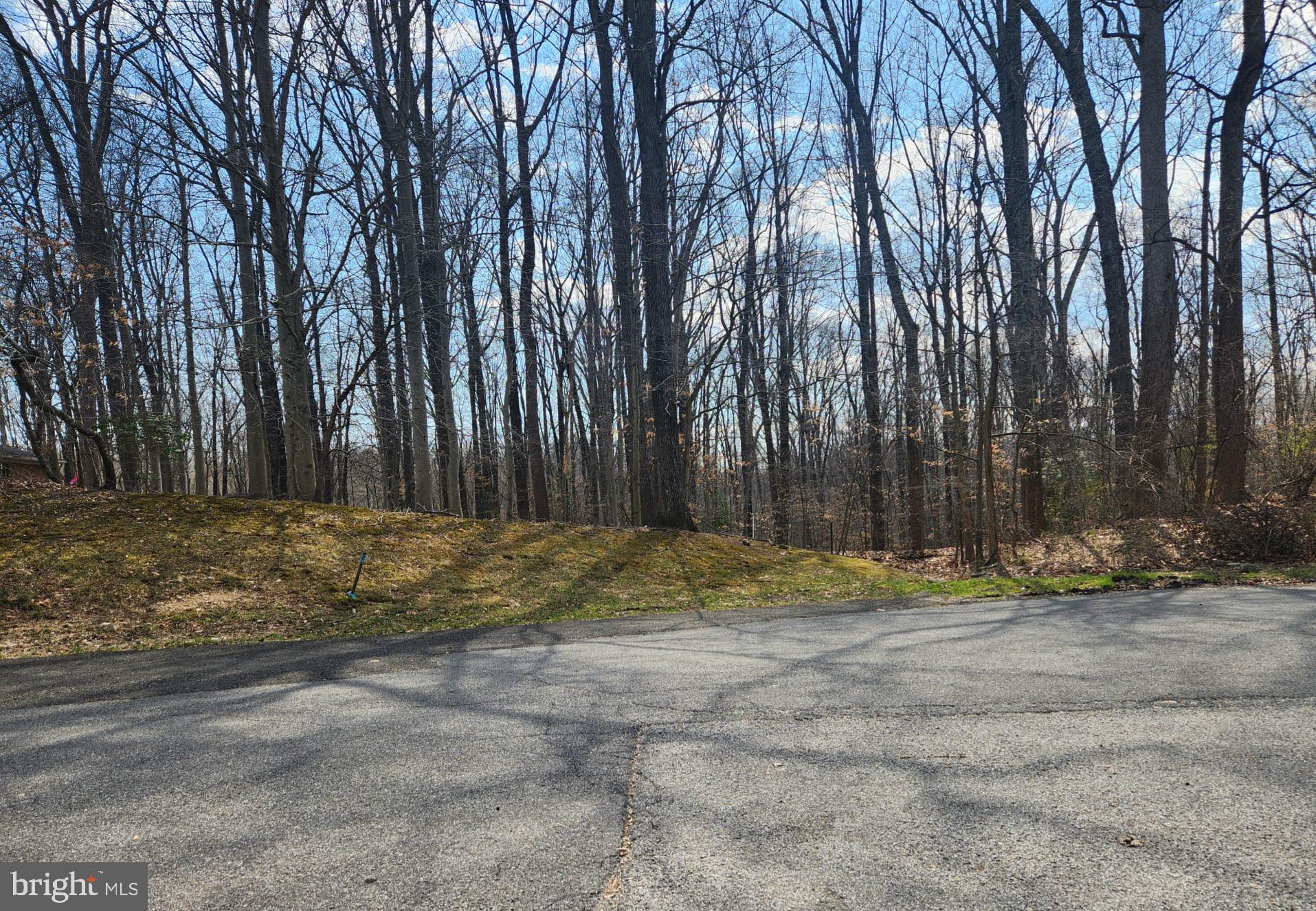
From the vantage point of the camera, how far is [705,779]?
2.89 meters

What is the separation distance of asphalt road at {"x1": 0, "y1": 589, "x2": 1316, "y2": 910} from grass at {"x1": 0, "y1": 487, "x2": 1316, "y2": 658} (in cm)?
219

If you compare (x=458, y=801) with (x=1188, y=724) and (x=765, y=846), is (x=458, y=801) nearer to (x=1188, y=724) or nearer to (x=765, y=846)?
(x=765, y=846)

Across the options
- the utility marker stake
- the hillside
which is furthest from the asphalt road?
the utility marker stake

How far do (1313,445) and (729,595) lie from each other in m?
9.74

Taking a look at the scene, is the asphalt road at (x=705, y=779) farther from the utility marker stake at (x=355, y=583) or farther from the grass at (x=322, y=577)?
the utility marker stake at (x=355, y=583)

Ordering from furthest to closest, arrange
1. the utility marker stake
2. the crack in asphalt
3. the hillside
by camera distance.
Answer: the utility marker stake
the hillside
the crack in asphalt

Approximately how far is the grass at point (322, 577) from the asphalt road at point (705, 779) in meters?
2.19

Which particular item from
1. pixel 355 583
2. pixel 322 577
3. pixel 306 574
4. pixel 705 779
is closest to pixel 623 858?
pixel 705 779

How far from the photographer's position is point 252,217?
1134 centimetres

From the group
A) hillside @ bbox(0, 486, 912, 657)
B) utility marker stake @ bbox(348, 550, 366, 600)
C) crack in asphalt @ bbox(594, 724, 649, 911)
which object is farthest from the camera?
utility marker stake @ bbox(348, 550, 366, 600)

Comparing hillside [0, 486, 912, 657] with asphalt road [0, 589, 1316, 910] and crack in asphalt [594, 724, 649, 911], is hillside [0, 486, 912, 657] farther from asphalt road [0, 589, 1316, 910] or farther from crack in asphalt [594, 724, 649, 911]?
crack in asphalt [594, 724, 649, 911]

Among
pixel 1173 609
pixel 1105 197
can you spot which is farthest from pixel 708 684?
pixel 1105 197

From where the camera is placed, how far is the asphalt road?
2162 millimetres

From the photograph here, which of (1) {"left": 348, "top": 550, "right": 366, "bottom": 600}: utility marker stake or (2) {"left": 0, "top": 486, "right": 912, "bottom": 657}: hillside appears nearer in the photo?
(2) {"left": 0, "top": 486, "right": 912, "bottom": 657}: hillside
